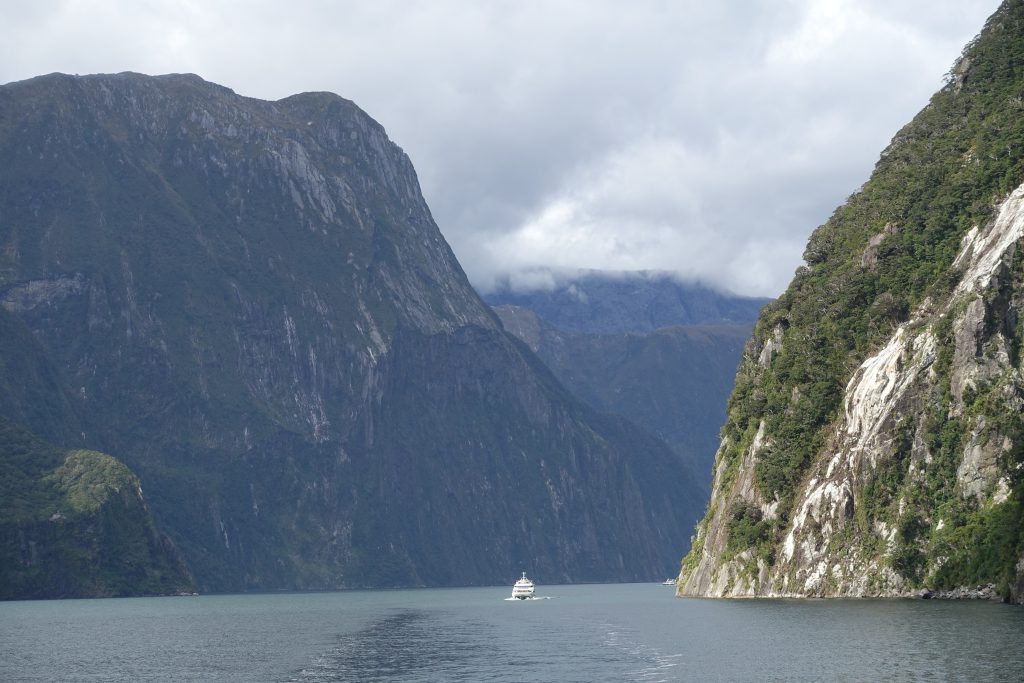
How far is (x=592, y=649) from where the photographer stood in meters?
128

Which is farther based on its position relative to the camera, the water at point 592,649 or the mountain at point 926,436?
the mountain at point 926,436

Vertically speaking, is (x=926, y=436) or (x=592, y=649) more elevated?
(x=926, y=436)

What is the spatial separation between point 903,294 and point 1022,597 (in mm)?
64358

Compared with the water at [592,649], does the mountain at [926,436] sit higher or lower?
higher

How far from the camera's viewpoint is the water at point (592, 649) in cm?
10094

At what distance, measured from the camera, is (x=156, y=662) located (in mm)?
123500

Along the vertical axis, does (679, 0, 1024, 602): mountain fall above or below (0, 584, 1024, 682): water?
above

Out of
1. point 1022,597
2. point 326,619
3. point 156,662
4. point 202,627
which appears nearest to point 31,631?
point 202,627

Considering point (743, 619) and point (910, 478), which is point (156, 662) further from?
point (910, 478)

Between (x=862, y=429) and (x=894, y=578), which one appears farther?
(x=862, y=429)

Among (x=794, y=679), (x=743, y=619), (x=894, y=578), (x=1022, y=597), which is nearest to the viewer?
(x=794, y=679)

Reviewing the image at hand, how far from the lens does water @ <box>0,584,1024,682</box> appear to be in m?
101

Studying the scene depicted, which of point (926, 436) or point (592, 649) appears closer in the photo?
point (592, 649)

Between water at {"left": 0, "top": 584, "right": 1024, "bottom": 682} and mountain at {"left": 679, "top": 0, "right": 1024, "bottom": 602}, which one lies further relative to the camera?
mountain at {"left": 679, "top": 0, "right": 1024, "bottom": 602}
